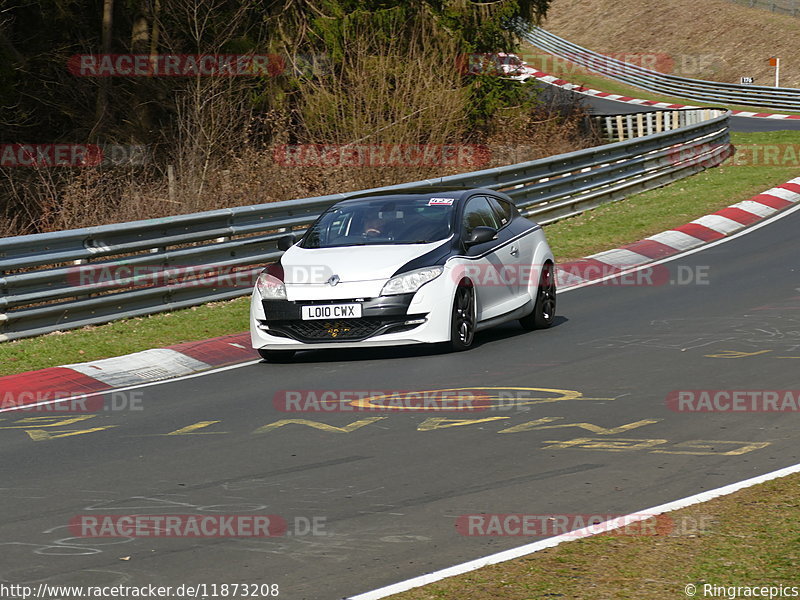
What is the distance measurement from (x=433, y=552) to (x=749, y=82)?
50.9 m

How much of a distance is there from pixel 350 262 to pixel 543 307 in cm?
248

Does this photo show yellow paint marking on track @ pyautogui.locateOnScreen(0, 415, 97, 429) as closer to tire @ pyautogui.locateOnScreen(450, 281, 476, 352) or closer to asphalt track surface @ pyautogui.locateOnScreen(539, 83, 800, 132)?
tire @ pyautogui.locateOnScreen(450, 281, 476, 352)

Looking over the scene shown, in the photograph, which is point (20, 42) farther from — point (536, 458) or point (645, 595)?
point (645, 595)

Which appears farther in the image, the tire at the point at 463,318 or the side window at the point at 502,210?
the side window at the point at 502,210

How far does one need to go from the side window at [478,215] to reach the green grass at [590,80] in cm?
3658

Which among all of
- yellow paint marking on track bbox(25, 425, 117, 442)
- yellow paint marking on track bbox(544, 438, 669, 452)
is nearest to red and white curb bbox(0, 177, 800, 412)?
yellow paint marking on track bbox(25, 425, 117, 442)

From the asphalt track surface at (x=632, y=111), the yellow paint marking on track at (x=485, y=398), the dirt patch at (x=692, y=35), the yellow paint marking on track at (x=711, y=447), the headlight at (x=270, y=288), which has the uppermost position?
the dirt patch at (x=692, y=35)

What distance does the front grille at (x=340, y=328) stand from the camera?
1161 centimetres

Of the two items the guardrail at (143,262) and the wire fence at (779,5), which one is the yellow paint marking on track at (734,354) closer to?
the guardrail at (143,262)

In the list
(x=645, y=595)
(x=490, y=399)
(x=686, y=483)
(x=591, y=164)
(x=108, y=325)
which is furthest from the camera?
(x=591, y=164)

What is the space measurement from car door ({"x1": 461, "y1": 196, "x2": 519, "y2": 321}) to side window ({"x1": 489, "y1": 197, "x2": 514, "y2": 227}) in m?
0.21

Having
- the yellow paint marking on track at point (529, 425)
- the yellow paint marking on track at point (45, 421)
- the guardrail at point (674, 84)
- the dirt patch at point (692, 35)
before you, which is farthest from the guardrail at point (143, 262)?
the dirt patch at point (692, 35)

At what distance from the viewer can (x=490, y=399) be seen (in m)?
9.66

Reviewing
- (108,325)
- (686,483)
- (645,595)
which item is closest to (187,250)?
(108,325)
